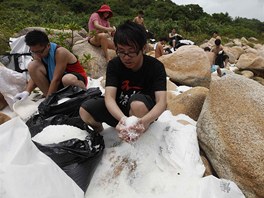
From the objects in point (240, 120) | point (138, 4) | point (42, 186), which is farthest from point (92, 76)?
point (138, 4)

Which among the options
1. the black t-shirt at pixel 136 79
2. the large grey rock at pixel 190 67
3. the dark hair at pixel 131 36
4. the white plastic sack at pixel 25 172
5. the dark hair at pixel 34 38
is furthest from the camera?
the large grey rock at pixel 190 67

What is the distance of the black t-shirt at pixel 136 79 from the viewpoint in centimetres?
240

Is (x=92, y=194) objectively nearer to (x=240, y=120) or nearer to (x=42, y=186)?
(x=42, y=186)

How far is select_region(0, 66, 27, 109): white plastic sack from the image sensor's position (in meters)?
3.58

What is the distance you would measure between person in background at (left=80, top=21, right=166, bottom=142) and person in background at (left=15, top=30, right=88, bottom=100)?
38.5 inches

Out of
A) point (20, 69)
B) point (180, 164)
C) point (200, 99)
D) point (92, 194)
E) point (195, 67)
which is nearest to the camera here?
point (92, 194)

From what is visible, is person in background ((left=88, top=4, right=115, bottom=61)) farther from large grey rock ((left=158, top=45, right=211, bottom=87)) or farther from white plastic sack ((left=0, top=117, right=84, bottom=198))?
white plastic sack ((left=0, top=117, right=84, bottom=198))

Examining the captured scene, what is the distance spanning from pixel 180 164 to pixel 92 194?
63cm

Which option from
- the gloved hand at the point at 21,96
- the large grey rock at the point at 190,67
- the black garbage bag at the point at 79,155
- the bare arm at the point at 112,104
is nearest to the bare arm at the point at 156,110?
the bare arm at the point at 112,104

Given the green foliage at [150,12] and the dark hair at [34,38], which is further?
the green foliage at [150,12]

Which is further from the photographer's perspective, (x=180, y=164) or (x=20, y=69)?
(x=20, y=69)

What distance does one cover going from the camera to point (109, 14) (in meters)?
5.73

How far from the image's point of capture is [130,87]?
2473 millimetres

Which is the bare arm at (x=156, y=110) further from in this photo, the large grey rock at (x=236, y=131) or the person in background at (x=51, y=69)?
the person in background at (x=51, y=69)
